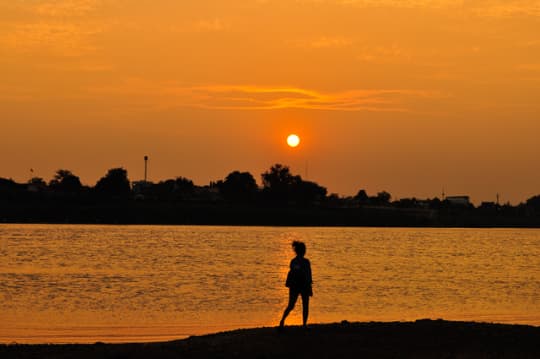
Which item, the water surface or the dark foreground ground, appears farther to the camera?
the water surface

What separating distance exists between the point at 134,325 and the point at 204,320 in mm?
3391

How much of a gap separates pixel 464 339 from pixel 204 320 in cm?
1596

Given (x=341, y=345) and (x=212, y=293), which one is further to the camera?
(x=212, y=293)

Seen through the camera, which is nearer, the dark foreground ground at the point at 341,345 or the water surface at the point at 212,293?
the dark foreground ground at the point at 341,345

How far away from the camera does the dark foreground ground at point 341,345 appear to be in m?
23.3

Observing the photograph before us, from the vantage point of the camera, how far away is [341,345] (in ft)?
78.2

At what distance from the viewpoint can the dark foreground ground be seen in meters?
23.3

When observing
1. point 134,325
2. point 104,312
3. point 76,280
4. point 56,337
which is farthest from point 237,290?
point 56,337

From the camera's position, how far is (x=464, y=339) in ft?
81.6

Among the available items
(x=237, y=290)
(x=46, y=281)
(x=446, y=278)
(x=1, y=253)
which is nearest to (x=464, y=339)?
(x=237, y=290)

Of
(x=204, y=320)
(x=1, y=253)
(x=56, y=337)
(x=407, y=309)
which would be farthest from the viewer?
(x=1, y=253)

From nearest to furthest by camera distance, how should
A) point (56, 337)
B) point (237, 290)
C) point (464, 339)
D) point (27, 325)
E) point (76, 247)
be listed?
point (464, 339) → point (56, 337) → point (27, 325) → point (237, 290) → point (76, 247)

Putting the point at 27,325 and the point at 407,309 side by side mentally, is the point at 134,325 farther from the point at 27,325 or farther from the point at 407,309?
the point at 407,309

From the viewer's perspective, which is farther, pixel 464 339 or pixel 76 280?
pixel 76 280
